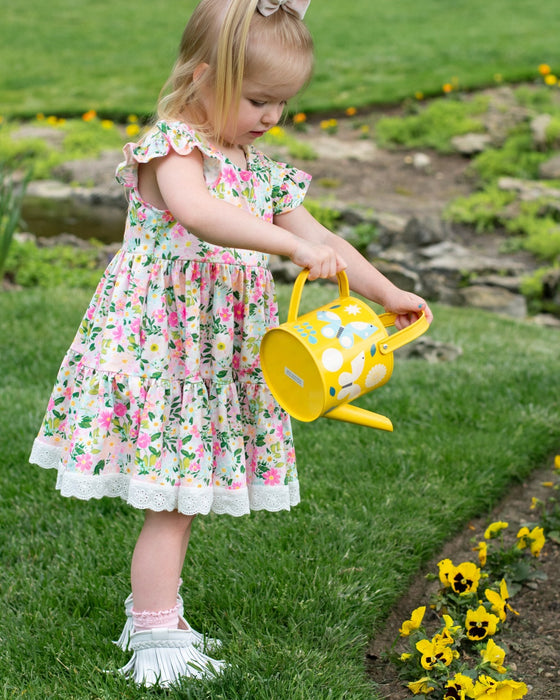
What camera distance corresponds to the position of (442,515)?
8.68ft

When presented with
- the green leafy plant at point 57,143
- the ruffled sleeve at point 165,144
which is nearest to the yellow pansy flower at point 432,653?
the ruffled sleeve at point 165,144

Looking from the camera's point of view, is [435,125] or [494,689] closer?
[494,689]

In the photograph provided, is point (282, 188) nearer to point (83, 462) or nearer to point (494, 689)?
point (83, 462)

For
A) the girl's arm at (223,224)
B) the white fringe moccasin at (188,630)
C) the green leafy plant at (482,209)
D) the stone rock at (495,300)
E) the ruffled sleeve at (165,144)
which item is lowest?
the stone rock at (495,300)

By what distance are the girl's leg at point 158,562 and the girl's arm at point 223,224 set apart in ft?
2.10

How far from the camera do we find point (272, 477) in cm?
204

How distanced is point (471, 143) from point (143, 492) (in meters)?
8.15

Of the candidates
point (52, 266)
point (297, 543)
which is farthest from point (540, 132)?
point (297, 543)

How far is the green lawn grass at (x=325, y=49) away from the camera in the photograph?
11.4 meters

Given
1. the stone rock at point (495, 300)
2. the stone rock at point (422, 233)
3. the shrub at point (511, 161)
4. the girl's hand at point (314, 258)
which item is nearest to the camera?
the girl's hand at point (314, 258)

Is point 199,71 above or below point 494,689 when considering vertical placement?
above

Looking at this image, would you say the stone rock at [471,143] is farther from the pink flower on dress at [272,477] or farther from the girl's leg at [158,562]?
the girl's leg at [158,562]

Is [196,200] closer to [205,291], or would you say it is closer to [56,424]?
[205,291]

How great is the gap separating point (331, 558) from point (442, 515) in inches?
17.8
